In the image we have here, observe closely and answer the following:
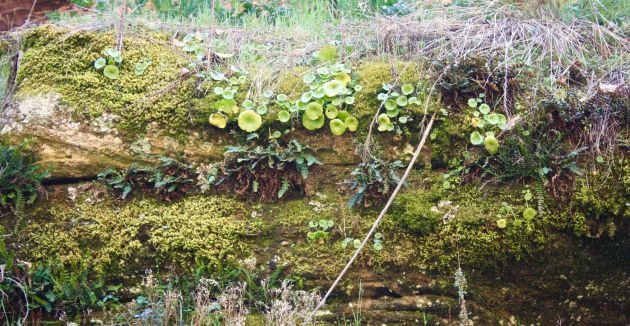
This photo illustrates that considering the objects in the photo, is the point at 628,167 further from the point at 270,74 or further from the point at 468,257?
the point at 270,74

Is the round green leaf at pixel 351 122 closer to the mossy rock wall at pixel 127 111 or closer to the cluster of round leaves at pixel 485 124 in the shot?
the mossy rock wall at pixel 127 111

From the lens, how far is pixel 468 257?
329 cm

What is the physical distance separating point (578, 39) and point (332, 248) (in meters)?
2.34

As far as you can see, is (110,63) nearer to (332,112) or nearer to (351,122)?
(332,112)

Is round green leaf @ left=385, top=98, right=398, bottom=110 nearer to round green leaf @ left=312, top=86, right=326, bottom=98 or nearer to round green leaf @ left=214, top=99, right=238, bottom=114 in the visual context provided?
round green leaf @ left=312, top=86, right=326, bottom=98

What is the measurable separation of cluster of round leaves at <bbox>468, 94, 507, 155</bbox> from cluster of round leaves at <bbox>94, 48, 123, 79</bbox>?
2.43m

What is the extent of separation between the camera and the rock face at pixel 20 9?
22.6 ft

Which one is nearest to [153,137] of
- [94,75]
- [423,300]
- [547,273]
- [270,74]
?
[94,75]

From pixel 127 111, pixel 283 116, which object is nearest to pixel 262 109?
pixel 283 116

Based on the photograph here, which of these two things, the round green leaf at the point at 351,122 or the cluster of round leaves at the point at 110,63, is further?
the cluster of round leaves at the point at 110,63

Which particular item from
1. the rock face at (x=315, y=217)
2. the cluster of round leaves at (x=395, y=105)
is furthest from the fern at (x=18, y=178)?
the cluster of round leaves at (x=395, y=105)

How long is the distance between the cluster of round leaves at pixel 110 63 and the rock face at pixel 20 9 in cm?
342

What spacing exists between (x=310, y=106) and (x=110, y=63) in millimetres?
1499

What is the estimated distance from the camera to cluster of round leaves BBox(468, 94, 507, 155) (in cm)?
342
